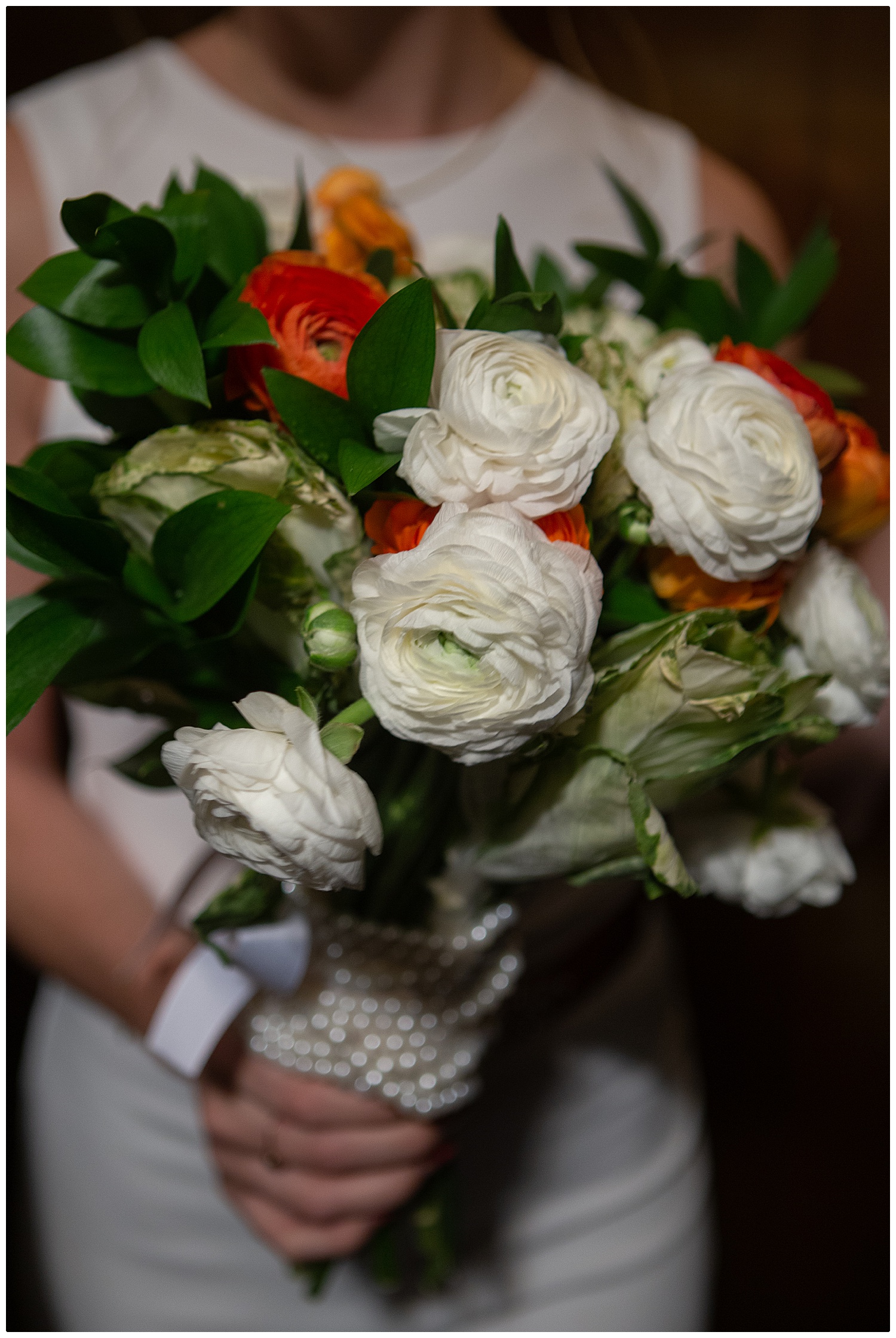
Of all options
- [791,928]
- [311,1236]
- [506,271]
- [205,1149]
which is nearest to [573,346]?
[506,271]

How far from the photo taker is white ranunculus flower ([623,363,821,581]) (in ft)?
1.27

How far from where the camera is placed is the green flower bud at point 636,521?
42 centimetres

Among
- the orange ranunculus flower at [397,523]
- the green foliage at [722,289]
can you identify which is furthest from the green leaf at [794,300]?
the orange ranunculus flower at [397,523]

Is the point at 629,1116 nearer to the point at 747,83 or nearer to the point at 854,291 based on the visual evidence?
the point at 854,291

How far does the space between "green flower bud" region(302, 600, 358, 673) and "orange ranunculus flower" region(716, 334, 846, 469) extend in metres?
0.21

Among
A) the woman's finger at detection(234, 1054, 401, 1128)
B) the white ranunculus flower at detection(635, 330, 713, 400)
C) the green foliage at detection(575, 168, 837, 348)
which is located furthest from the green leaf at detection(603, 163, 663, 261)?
the woman's finger at detection(234, 1054, 401, 1128)

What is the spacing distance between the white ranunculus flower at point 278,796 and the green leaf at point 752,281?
0.44 metres

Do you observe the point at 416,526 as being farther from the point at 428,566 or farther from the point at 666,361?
A: the point at 666,361

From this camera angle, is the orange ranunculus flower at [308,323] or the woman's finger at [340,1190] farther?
the woman's finger at [340,1190]

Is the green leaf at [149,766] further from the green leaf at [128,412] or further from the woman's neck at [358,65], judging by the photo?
the woman's neck at [358,65]

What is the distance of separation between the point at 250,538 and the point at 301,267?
0.12 m

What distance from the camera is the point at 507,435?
1.16ft

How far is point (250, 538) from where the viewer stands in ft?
1.28

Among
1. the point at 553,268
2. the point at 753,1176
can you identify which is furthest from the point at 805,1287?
the point at 553,268
